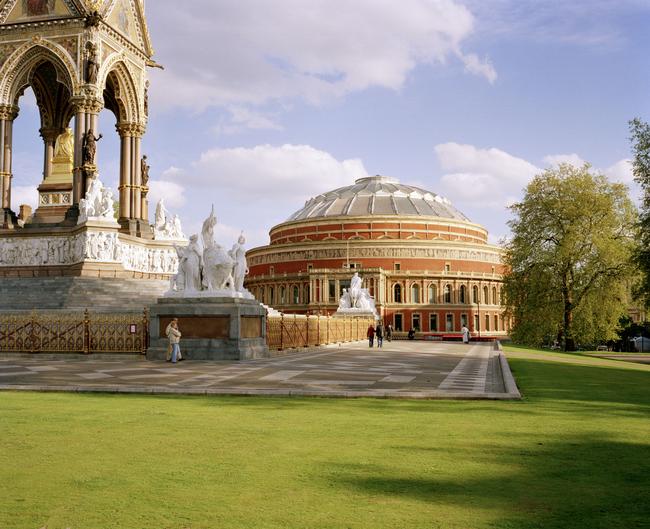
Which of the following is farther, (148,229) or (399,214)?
(399,214)

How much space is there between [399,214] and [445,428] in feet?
280

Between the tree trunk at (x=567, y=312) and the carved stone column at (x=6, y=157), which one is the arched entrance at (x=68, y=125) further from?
the tree trunk at (x=567, y=312)

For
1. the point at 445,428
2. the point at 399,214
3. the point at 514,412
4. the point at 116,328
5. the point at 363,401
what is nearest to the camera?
the point at 445,428

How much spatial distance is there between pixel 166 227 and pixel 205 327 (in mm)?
14328

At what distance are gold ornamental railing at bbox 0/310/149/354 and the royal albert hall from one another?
5914 centimetres

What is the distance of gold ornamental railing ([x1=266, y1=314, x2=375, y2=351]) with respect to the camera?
25.9m

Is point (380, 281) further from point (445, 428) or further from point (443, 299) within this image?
point (445, 428)

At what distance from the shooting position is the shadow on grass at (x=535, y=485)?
4.75 metres

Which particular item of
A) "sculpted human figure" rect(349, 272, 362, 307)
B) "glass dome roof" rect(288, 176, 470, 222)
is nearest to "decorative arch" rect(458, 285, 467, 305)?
"glass dome roof" rect(288, 176, 470, 222)

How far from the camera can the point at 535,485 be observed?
559 centimetres

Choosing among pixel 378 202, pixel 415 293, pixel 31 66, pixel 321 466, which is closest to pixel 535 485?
pixel 321 466

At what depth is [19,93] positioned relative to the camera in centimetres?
3183

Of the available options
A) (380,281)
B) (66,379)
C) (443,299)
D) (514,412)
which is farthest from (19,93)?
(443,299)

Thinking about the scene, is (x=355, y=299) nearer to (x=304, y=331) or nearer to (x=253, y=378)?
(x=304, y=331)
